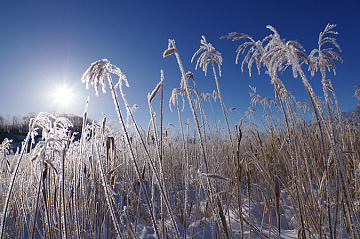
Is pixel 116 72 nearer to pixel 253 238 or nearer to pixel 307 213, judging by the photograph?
pixel 307 213

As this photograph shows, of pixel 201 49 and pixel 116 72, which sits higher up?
pixel 201 49

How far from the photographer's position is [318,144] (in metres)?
2.66

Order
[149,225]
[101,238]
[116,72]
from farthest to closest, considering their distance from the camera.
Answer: [149,225]
[101,238]
[116,72]

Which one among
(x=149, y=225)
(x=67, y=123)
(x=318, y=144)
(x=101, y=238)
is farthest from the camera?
(x=318, y=144)

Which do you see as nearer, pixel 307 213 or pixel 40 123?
pixel 40 123

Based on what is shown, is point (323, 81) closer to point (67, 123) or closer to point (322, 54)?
point (322, 54)

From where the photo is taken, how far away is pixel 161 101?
2.87 ft

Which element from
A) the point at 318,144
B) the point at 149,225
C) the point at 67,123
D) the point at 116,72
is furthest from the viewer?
the point at 318,144

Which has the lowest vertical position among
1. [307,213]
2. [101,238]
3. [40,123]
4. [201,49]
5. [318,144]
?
[101,238]

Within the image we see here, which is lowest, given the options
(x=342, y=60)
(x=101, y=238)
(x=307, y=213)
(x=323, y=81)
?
(x=101, y=238)

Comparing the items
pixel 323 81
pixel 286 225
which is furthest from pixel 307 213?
pixel 323 81

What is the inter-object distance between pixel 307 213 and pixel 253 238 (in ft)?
1.67

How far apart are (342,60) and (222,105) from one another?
84 centimetres

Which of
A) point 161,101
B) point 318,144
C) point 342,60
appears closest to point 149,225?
point 161,101
